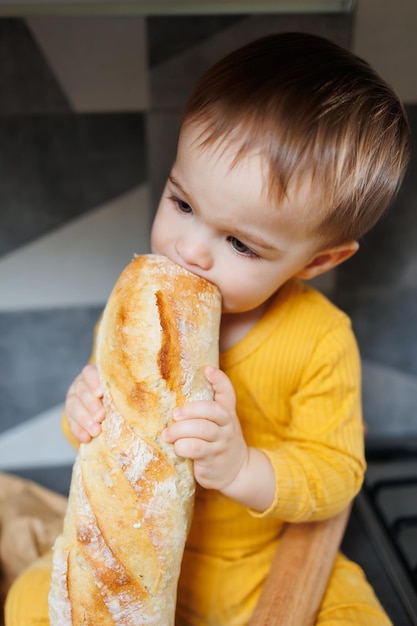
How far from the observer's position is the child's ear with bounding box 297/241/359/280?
0.79 m

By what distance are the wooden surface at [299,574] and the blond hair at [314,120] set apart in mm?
386

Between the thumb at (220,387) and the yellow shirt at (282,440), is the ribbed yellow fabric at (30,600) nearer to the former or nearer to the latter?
the yellow shirt at (282,440)

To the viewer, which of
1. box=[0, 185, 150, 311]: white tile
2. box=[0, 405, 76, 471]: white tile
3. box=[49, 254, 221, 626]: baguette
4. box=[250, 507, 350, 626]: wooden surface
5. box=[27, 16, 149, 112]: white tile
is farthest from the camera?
box=[0, 405, 76, 471]: white tile

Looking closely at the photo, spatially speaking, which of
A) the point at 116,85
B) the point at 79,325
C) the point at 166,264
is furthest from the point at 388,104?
the point at 79,325

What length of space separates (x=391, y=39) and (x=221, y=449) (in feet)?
2.26

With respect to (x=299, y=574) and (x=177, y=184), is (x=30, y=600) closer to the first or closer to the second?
(x=299, y=574)

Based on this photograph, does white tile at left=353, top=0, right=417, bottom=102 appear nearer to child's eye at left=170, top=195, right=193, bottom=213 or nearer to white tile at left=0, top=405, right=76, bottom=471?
child's eye at left=170, top=195, right=193, bottom=213

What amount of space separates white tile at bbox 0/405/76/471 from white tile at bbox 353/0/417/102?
0.78 metres

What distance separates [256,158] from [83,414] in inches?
12.4

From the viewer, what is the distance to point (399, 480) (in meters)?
1.23

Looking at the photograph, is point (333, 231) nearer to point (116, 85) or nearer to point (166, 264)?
point (166, 264)

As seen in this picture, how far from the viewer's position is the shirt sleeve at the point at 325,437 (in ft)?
2.63

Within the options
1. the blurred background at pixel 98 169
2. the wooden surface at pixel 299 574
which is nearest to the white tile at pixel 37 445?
the blurred background at pixel 98 169

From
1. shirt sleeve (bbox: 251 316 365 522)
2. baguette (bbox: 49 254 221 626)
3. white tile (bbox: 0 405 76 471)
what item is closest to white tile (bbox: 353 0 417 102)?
shirt sleeve (bbox: 251 316 365 522)
